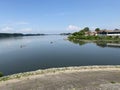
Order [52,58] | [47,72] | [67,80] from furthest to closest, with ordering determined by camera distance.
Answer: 1. [52,58]
2. [47,72]
3. [67,80]

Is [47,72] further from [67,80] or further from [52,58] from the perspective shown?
[52,58]

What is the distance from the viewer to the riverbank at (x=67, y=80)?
59.2ft

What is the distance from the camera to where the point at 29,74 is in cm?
2250

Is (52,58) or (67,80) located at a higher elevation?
(67,80)

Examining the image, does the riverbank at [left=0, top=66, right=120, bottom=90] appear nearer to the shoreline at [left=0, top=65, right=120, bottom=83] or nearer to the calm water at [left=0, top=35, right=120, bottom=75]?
the shoreline at [left=0, top=65, right=120, bottom=83]

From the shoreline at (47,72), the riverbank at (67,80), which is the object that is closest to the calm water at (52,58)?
the shoreline at (47,72)

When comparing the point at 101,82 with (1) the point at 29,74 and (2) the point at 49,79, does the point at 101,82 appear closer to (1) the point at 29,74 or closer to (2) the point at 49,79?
(2) the point at 49,79

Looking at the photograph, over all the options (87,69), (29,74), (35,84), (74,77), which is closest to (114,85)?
(74,77)

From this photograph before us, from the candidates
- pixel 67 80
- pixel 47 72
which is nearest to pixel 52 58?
pixel 47 72

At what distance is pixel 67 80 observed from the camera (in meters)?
20.0

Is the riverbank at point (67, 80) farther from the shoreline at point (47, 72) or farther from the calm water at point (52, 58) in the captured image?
the calm water at point (52, 58)

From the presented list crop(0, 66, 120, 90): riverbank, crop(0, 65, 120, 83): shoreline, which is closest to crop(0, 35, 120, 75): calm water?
crop(0, 65, 120, 83): shoreline

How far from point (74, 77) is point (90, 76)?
6.46ft

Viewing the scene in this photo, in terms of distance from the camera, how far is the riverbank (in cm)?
1804
